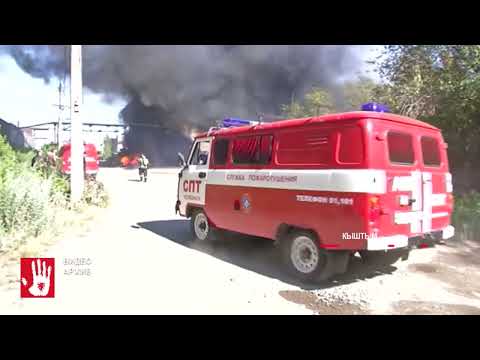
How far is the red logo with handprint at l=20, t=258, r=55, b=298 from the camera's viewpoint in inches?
168

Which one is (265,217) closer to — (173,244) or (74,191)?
(173,244)

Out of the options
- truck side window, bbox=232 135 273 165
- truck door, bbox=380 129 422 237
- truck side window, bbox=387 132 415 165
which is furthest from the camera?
truck side window, bbox=232 135 273 165

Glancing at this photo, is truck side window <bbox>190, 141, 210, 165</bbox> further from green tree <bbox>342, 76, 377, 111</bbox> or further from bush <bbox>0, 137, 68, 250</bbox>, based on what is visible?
green tree <bbox>342, 76, 377, 111</bbox>

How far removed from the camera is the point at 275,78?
41.1 meters

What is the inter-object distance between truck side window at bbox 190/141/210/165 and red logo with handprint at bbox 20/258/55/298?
293 cm

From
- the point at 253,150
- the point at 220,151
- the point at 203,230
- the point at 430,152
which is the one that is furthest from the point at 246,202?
the point at 430,152

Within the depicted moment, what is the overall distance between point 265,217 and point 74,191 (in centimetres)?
635

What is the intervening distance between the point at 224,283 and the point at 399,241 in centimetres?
220

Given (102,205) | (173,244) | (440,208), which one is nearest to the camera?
(440,208)

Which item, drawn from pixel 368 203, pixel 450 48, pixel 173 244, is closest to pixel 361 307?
pixel 368 203

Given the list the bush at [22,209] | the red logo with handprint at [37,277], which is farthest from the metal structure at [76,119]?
the red logo with handprint at [37,277]

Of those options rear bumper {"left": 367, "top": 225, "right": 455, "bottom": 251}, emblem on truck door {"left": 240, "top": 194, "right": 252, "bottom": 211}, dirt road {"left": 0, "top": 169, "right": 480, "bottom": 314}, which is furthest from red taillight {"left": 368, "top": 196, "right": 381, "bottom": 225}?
emblem on truck door {"left": 240, "top": 194, "right": 252, "bottom": 211}

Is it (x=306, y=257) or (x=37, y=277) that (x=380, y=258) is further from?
(x=37, y=277)

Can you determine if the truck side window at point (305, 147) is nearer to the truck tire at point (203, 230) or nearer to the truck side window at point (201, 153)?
the truck side window at point (201, 153)
